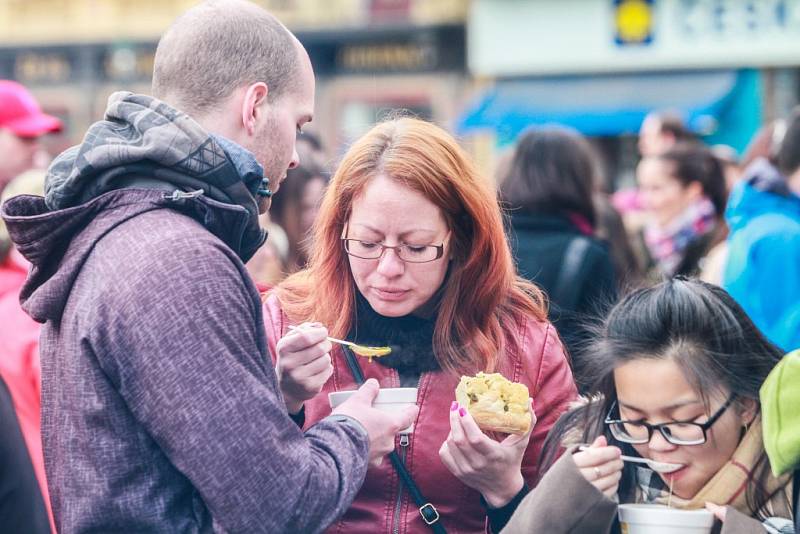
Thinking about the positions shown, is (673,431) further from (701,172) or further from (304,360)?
(701,172)

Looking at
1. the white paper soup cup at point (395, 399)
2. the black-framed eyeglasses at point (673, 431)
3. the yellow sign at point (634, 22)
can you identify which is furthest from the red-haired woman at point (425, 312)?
Result: the yellow sign at point (634, 22)

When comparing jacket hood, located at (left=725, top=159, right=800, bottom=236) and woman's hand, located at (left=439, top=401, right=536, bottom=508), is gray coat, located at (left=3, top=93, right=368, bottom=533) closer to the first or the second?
woman's hand, located at (left=439, top=401, right=536, bottom=508)

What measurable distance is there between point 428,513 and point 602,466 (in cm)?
47

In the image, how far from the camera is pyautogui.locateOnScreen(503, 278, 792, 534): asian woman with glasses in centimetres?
243

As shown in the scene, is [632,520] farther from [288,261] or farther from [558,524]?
[288,261]

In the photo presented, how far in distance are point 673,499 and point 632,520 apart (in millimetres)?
184

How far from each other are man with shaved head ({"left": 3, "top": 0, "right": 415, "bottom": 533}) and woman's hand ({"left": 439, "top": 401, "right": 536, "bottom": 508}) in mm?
231

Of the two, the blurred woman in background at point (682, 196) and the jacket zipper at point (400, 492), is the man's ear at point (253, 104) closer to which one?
the jacket zipper at point (400, 492)

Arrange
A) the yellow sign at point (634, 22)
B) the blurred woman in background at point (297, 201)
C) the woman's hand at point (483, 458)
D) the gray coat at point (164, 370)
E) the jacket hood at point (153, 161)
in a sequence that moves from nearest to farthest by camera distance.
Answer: the gray coat at point (164, 370) < the jacket hood at point (153, 161) < the woman's hand at point (483, 458) < the blurred woman in background at point (297, 201) < the yellow sign at point (634, 22)

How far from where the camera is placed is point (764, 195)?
16.0ft

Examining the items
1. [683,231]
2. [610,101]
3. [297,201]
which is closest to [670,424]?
[297,201]

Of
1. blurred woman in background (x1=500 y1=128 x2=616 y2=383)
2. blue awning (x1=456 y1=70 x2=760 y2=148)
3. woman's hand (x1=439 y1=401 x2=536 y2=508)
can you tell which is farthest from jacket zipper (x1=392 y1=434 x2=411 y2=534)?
blue awning (x1=456 y1=70 x2=760 y2=148)

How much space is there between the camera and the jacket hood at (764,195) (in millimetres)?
4844

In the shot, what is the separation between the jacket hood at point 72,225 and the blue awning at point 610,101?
12314mm
